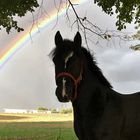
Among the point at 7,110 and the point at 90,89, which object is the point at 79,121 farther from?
the point at 7,110

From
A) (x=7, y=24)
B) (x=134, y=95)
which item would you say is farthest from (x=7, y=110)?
(x=134, y=95)

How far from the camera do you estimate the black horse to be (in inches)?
249

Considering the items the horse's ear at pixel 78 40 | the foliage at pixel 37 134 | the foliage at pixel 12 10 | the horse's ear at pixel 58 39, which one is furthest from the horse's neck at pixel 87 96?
the foliage at pixel 37 134

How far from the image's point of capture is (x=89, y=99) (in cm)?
658

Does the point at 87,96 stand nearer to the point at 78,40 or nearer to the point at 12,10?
the point at 78,40

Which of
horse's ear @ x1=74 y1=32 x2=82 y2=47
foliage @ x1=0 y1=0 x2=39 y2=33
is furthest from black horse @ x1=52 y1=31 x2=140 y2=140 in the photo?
Result: foliage @ x1=0 y1=0 x2=39 y2=33

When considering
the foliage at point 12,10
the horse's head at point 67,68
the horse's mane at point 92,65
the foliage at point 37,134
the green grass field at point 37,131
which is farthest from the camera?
the green grass field at point 37,131

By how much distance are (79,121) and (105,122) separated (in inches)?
16.0

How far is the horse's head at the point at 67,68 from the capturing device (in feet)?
20.3

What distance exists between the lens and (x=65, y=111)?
64.1 meters

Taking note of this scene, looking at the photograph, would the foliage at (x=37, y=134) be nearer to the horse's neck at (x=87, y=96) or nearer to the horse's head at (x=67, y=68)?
the horse's neck at (x=87, y=96)

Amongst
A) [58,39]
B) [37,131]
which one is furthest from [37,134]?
[58,39]

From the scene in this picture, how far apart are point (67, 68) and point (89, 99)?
25.8 inches

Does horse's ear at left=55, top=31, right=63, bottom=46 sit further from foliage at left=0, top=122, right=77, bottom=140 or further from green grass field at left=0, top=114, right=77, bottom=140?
foliage at left=0, top=122, right=77, bottom=140
